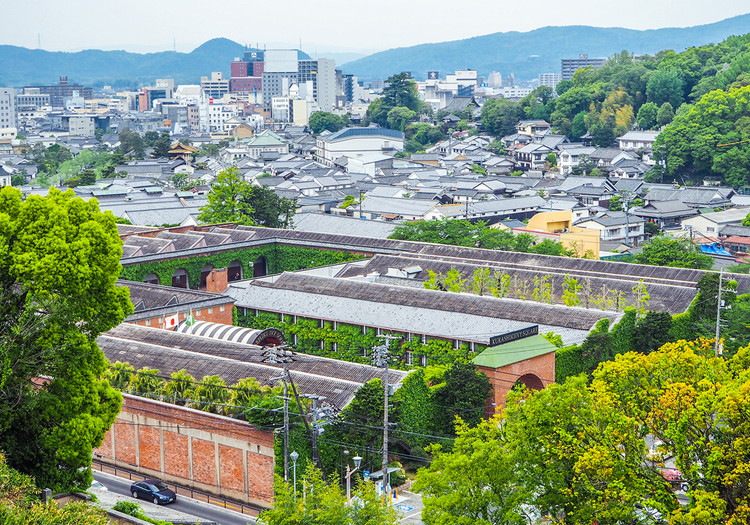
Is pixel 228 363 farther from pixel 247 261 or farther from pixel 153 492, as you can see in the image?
pixel 247 261

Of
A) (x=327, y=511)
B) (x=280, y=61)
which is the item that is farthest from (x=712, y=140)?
(x=280, y=61)

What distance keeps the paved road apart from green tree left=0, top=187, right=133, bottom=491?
3775 millimetres

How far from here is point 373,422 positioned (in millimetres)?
24594

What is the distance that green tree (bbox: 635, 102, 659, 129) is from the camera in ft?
285

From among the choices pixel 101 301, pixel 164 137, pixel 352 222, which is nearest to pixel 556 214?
pixel 352 222

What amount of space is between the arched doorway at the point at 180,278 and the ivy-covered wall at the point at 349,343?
26.4ft

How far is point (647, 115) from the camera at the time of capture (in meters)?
87.2

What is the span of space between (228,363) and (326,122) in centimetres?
8965

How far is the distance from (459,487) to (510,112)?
8812 cm

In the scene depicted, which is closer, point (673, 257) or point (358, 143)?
point (673, 257)

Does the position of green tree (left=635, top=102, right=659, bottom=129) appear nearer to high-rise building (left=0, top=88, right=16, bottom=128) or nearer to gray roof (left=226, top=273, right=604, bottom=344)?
gray roof (left=226, top=273, right=604, bottom=344)

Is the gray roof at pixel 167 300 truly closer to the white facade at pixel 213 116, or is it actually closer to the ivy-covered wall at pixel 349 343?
the ivy-covered wall at pixel 349 343

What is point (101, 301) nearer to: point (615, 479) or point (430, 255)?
point (615, 479)

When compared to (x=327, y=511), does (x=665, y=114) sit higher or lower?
higher
